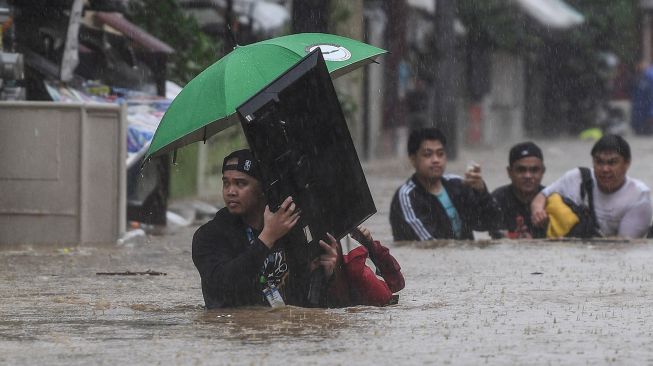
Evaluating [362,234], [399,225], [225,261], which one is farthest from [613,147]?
[225,261]

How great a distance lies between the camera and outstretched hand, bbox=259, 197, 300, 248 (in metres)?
6.95

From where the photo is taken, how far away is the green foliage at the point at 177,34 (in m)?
16.9

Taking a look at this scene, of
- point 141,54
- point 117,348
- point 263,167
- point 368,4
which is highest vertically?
point 368,4

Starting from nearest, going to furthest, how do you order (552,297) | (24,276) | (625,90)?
1. (552,297)
2. (24,276)
3. (625,90)

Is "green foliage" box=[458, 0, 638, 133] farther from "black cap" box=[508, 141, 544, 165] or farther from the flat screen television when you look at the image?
the flat screen television

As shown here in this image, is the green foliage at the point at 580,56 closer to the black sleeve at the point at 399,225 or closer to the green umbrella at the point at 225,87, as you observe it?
the black sleeve at the point at 399,225

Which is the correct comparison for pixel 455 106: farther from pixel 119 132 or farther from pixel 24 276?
pixel 24 276

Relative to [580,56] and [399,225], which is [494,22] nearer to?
[580,56]

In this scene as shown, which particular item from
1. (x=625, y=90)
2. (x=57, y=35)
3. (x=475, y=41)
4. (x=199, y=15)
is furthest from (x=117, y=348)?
(x=625, y=90)

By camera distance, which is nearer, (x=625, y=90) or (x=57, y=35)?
(x=57, y=35)

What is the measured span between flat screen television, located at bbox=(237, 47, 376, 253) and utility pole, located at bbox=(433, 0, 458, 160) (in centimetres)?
1872

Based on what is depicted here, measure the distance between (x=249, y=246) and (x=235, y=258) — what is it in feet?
0.31

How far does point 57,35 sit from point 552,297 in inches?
285

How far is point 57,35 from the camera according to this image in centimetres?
1434
